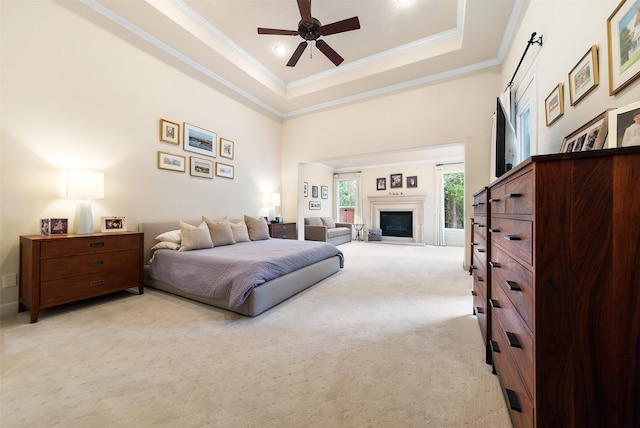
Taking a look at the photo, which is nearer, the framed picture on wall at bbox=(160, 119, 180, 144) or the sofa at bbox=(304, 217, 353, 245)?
the framed picture on wall at bbox=(160, 119, 180, 144)

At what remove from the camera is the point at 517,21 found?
2.86 m

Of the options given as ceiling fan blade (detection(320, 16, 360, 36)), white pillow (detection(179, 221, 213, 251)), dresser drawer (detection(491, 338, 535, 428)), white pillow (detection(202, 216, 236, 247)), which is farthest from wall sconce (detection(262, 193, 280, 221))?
dresser drawer (detection(491, 338, 535, 428))

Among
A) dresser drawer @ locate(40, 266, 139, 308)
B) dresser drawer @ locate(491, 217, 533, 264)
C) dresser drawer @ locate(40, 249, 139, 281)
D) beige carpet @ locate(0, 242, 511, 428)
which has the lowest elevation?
beige carpet @ locate(0, 242, 511, 428)

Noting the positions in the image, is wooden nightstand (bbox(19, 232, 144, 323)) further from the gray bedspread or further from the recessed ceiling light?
the recessed ceiling light

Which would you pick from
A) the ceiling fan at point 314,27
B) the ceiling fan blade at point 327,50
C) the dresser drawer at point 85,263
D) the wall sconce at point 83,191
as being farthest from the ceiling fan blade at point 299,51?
the dresser drawer at point 85,263

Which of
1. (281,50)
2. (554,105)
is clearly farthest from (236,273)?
(281,50)

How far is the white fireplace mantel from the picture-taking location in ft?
24.8

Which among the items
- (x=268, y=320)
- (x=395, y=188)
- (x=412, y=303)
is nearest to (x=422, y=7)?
(x=412, y=303)

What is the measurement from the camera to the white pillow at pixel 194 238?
3088mm

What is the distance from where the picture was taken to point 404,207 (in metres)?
7.86

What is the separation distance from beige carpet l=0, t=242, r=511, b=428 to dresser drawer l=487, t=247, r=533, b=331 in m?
0.66

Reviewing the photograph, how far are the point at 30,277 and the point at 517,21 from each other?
569 cm

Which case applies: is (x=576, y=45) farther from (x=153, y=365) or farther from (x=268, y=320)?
(x=153, y=365)

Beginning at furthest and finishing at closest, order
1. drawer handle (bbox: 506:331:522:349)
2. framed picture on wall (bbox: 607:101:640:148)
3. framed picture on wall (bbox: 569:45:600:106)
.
→ framed picture on wall (bbox: 569:45:600:106)
framed picture on wall (bbox: 607:101:640:148)
drawer handle (bbox: 506:331:522:349)
